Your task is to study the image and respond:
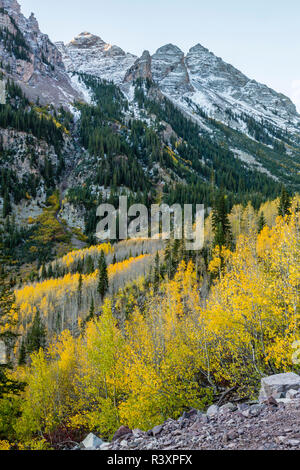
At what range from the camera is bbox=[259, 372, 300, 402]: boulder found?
970cm

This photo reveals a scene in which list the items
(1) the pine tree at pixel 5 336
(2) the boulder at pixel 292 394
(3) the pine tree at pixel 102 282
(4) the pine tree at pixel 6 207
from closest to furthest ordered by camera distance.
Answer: (2) the boulder at pixel 292 394, (1) the pine tree at pixel 5 336, (3) the pine tree at pixel 102 282, (4) the pine tree at pixel 6 207

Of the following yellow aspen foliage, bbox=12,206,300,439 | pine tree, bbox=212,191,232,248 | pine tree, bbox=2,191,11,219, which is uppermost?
pine tree, bbox=2,191,11,219

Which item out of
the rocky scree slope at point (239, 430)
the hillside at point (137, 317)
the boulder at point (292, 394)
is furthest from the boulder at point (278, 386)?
the hillside at point (137, 317)

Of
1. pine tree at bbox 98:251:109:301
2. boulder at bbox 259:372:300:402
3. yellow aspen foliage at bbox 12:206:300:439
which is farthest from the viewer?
pine tree at bbox 98:251:109:301

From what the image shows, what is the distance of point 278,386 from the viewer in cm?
987

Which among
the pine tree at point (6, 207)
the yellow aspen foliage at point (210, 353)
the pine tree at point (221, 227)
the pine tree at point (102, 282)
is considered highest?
the pine tree at point (6, 207)

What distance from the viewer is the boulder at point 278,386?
31.8 feet

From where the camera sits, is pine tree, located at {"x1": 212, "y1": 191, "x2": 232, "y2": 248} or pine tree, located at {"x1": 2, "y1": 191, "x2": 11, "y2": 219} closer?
pine tree, located at {"x1": 212, "y1": 191, "x2": 232, "y2": 248}

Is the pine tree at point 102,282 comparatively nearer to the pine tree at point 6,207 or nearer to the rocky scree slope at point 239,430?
the rocky scree slope at point 239,430

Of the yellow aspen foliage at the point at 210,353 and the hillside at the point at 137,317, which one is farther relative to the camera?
the yellow aspen foliage at the point at 210,353

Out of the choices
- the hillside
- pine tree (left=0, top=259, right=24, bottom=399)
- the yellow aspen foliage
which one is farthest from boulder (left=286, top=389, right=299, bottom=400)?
pine tree (left=0, top=259, right=24, bottom=399)

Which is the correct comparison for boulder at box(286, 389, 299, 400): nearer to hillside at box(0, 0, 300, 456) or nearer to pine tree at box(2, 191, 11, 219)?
hillside at box(0, 0, 300, 456)

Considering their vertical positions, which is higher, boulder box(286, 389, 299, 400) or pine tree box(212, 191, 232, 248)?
pine tree box(212, 191, 232, 248)

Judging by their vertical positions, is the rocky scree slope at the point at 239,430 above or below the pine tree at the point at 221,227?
below
